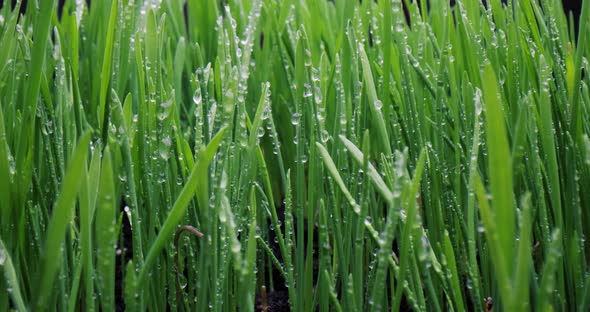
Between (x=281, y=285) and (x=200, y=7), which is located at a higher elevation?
(x=200, y=7)

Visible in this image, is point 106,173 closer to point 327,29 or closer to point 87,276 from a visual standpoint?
point 87,276

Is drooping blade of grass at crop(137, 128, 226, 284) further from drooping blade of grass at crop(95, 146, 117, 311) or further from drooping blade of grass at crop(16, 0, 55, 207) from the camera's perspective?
drooping blade of grass at crop(16, 0, 55, 207)

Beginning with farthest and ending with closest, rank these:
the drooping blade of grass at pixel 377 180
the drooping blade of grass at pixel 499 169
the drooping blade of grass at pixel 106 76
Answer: the drooping blade of grass at pixel 106 76
the drooping blade of grass at pixel 377 180
the drooping blade of grass at pixel 499 169

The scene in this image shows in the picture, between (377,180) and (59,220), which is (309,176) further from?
(59,220)

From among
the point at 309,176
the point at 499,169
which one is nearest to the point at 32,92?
the point at 309,176

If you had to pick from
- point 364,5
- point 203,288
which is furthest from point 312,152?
point 364,5

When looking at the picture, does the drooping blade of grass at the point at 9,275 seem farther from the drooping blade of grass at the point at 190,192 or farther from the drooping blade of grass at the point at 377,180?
the drooping blade of grass at the point at 377,180

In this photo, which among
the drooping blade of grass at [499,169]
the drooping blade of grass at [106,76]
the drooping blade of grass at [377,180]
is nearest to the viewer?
the drooping blade of grass at [499,169]

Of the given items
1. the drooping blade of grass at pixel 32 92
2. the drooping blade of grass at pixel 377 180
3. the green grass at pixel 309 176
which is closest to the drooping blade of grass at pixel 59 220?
the green grass at pixel 309 176
